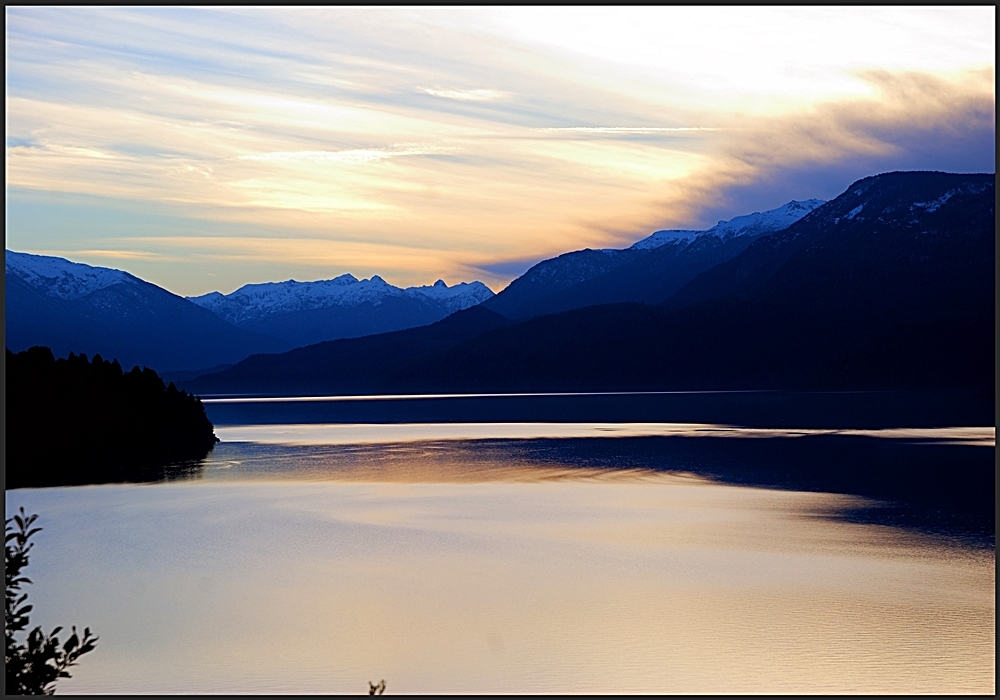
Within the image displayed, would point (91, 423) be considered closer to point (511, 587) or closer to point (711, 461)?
point (711, 461)

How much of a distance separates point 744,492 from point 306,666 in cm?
3200

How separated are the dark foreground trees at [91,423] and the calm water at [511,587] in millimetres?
14291

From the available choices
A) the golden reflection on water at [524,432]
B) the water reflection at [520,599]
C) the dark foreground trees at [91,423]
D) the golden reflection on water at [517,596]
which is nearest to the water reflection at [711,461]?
the golden reflection on water at [524,432]

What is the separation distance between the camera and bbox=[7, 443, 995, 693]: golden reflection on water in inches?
919

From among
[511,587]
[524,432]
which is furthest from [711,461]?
[511,587]

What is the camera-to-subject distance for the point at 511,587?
31484 millimetres

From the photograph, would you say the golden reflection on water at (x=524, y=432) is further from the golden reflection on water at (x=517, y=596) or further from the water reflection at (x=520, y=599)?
the water reflection at (x=520, y=599)

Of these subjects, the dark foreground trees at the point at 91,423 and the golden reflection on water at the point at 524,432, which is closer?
the dark foreground trees at the point at 91,423

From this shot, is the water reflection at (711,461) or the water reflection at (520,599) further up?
the water reflection at (711,461)

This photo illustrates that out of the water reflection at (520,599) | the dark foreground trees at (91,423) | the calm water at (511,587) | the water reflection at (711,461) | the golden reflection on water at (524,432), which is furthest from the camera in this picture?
the golden reflection on water at (524,432)

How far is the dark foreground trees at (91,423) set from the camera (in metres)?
70.9

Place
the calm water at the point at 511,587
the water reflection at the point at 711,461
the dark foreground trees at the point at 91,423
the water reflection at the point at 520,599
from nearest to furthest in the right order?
the water reflection at the point at 520,599 → the calm water at the point at 511,587 → the water reflection at the point at 711,461 → the dark foreground trees at the point at 91,423

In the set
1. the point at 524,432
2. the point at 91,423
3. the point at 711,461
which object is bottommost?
the point at 711,461

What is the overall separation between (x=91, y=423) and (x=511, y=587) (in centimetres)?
5441
